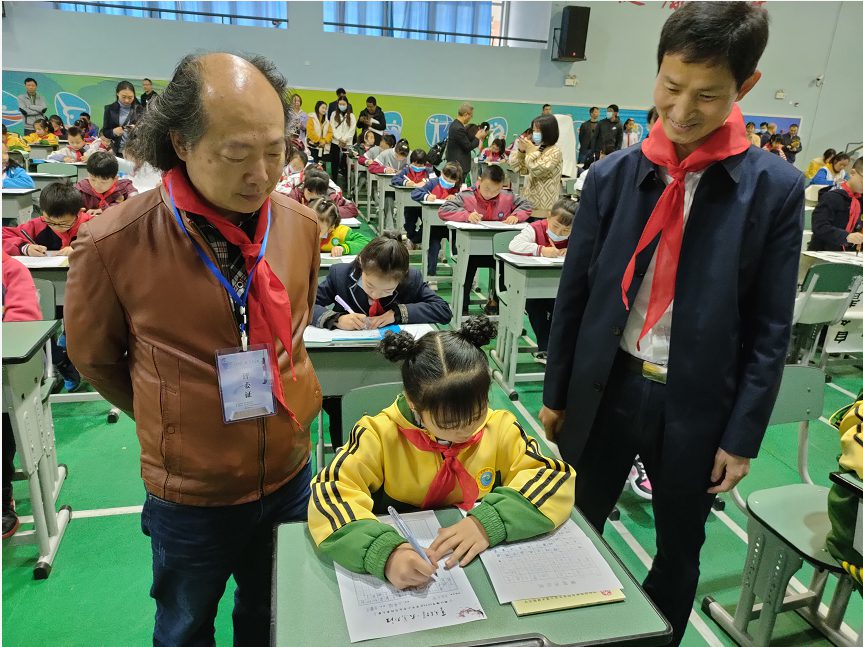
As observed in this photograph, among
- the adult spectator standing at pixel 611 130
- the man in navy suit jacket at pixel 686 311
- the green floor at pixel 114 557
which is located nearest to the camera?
the man in navy suit jacket at pixel 686 311

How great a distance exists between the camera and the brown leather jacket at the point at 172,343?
0.92 meters

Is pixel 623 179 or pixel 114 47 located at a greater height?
pixel 114 47

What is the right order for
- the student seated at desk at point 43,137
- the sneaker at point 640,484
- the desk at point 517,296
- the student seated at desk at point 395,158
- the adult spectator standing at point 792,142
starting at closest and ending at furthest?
the sneaker at point 640,484 → the desk at point 517,296 → the student seated at desk at point 43,137 → the student seated at desk at point 395,158 → the adult spectator standing at point 792,142

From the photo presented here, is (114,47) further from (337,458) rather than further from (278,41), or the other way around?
(337,458)

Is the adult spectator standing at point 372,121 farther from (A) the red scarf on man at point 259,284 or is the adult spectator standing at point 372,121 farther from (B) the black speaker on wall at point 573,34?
(A) the red scarf on man at point 259,284

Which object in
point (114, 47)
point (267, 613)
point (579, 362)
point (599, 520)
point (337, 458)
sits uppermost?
point (114, 47)

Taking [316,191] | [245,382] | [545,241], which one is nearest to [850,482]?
[245,382]

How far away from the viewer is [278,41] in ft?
35.4

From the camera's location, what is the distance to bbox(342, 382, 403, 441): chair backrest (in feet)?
5.17

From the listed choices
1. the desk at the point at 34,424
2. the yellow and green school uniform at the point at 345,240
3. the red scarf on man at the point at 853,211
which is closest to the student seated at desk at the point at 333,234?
the yellow and green school uniform at the point at 345,240

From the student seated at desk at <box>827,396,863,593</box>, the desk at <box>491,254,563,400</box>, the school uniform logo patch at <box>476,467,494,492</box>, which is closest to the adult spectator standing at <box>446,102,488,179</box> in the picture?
the desk at <box>491,254,563,400</box>

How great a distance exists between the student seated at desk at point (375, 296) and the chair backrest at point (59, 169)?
5.25 m

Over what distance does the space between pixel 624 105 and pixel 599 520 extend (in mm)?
12907

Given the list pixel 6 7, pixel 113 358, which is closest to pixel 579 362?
pixel 113 358
